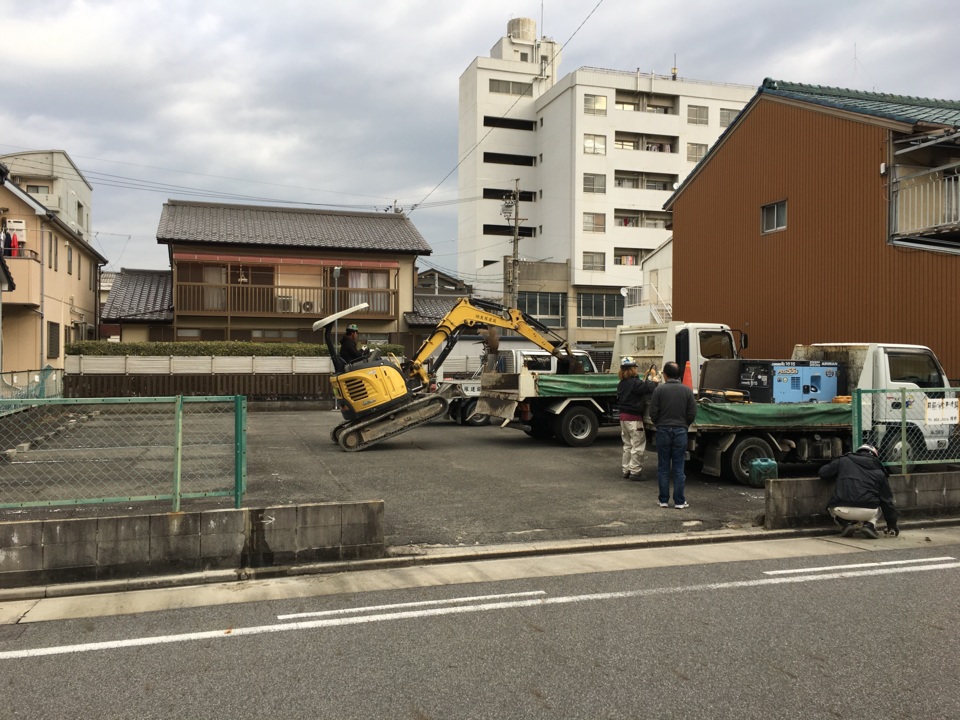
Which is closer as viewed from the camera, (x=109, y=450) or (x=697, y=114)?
(x=109, y=450)

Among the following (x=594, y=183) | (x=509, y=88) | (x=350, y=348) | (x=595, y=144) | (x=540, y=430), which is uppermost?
(x=509, y=88)

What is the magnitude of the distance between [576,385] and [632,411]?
14.6 feet

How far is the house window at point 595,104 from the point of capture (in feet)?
160

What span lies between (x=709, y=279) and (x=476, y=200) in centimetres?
3441

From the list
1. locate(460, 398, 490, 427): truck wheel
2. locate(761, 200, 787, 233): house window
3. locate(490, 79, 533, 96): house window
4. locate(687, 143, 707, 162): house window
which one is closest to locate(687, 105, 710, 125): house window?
locate(687, 143, 707, 162): house window

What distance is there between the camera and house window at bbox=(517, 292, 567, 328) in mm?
47750

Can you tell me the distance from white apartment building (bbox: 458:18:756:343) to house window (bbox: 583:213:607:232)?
0.07 metres

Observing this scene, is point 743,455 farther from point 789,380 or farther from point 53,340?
point 53,340

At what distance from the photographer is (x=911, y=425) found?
9.34m

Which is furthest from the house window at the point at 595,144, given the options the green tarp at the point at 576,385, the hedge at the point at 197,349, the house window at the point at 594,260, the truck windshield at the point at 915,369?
the truck windshield at the point at 915,369

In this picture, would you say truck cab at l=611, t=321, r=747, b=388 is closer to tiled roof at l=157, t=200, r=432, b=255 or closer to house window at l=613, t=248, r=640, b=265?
tiled roof at l=157, t=200, r=432, b=255

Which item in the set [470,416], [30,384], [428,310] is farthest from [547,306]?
[30,384]

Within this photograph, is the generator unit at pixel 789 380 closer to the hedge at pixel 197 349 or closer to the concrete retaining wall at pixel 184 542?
the concrete retaining wall at pixel 184 542

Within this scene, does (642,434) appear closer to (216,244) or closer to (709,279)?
(709,279)
